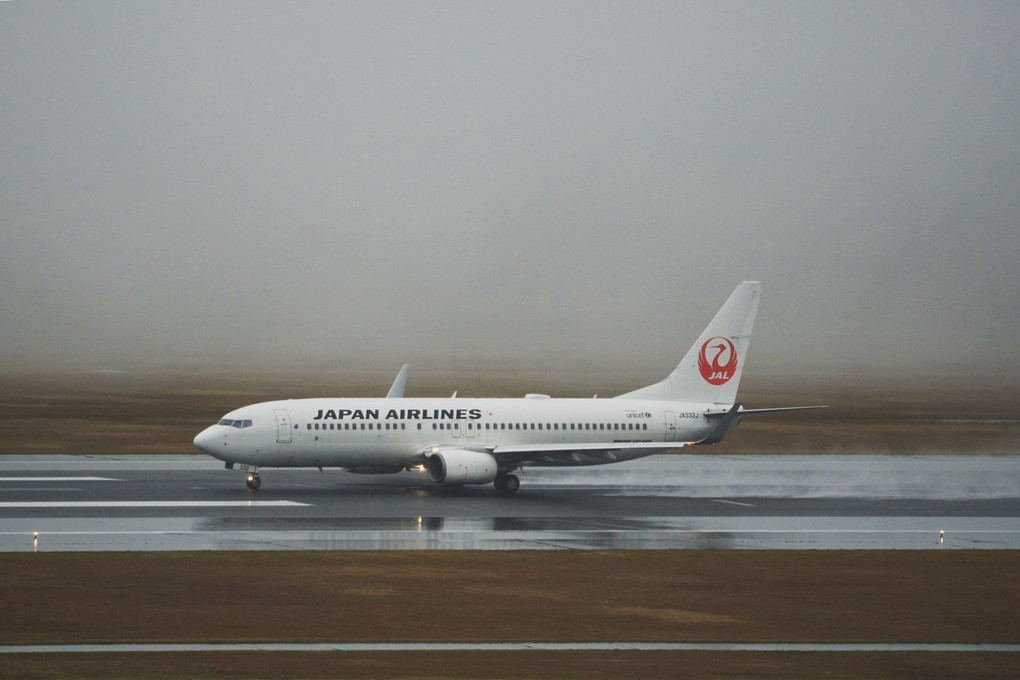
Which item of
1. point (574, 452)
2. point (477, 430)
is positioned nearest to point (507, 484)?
point (477, 430)

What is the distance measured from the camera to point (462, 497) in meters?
53.3

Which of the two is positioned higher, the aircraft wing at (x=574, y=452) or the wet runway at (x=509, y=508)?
the aircraft wing at (x=574, y=452)

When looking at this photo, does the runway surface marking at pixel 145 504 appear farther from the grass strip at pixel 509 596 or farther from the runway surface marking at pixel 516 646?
the runway surface marking at pixel 516 646

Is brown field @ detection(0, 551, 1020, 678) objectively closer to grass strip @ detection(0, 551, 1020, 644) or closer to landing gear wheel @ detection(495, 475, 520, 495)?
grass strip @ detection(0, 551, 1020, 644)

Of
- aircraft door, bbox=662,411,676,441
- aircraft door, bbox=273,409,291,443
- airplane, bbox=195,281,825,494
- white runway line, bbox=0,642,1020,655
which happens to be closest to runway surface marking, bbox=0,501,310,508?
aircraft door, bbox=273,409,291,443

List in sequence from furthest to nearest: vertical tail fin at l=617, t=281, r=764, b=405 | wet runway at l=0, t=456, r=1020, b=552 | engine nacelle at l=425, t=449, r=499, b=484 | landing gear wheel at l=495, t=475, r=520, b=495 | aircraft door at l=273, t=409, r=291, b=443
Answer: vertical tail fin at l=617, t=281, r=764, b=405
landing gear wheel at l=495, t=475, r=520, b=495
aircraft door at l=273, t=409, r=291, b=443
engine nacelle at l=425, t=449, r=499, b=484
wet runway at l=0, t=456, r=1020, b=552

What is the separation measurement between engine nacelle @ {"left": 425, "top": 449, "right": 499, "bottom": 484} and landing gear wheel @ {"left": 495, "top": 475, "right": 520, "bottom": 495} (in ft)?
2.86

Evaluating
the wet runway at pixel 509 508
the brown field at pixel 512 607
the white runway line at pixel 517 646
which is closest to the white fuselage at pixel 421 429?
the wet runway at pixel 509 508

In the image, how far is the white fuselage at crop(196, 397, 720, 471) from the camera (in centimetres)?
5322

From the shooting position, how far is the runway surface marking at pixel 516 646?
2403 centimetres

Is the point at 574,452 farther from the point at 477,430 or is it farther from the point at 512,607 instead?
the point at 512,607

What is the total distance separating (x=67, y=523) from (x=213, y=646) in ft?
65.3

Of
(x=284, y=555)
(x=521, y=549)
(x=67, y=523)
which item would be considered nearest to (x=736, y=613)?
(x=521, y=549)

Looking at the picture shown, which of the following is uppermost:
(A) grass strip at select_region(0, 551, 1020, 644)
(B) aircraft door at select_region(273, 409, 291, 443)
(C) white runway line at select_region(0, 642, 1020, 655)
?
(B) aircraft door at select_region(273, 409, 291, 443)
